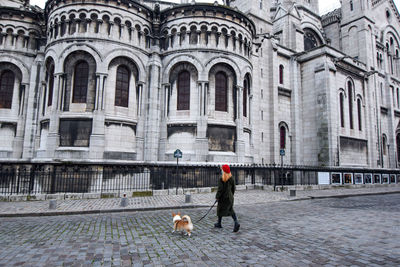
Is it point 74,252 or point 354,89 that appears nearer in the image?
point 74,252

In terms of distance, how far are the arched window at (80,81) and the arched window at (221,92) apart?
10300 mm

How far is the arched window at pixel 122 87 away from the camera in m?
19.6

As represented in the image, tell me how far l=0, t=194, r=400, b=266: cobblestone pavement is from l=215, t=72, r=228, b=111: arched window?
1417cm

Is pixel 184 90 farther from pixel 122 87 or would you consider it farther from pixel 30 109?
pixel 30 109

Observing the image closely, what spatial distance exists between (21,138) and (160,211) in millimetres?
17152

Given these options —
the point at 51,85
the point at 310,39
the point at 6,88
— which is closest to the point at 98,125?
the point at 51,85

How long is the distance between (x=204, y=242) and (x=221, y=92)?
17316 mm

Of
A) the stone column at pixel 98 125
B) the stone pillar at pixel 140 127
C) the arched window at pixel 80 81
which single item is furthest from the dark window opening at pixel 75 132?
the stone pillar at pixel 140 127

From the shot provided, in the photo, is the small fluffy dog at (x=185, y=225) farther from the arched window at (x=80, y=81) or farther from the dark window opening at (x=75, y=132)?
the arched window at (x=80, y=81)

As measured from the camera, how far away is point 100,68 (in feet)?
61.3

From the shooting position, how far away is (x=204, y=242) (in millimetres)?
5227

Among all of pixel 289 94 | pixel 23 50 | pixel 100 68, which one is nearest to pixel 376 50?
pixel 289 94

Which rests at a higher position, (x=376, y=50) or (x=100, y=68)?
(x=376, y=50)

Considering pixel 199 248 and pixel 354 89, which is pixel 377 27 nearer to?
pixel 354 89
